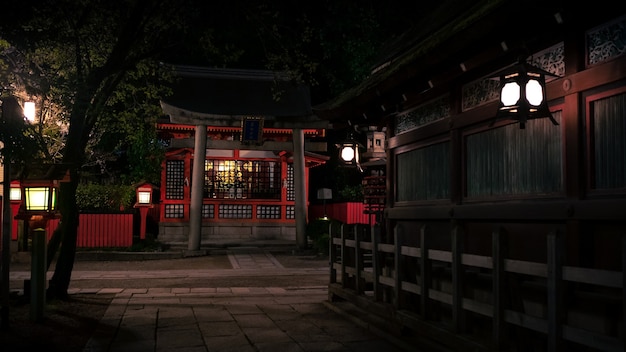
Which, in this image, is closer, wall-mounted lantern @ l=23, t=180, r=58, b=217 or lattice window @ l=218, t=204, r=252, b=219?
wall-mounted lantern @ l=23, t=180, r=58, b=217

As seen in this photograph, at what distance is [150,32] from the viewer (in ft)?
42.7

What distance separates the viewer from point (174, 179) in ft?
86.7

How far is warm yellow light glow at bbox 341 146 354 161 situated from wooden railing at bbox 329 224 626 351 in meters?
4.19

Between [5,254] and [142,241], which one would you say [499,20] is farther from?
[142,241]

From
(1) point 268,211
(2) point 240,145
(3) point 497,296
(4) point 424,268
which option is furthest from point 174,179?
(3) point 497,296

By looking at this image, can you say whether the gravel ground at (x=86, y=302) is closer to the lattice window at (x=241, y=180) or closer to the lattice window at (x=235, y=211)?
the lattice window at (x=235, y=211)

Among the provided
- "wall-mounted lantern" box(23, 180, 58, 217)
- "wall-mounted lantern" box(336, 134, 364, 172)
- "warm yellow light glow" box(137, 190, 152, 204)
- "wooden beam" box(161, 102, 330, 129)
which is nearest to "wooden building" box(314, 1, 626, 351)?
"wall-mounted lantern" box(336, 134, 364, 172)

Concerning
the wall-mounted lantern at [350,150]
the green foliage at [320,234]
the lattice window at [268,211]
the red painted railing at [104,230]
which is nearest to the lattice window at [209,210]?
the lattice window at [268,211]

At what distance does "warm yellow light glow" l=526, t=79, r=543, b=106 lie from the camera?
6.19 metres

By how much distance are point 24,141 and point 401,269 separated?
228 inches

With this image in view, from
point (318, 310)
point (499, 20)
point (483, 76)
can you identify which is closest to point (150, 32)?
point (318, 310)

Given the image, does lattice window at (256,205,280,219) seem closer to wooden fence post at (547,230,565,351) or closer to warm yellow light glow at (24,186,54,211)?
warm yellow light glow at (24,186,54,211)

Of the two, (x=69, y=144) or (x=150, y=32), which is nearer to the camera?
(x=69, y=144)

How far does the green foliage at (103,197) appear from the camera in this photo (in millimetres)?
24859
